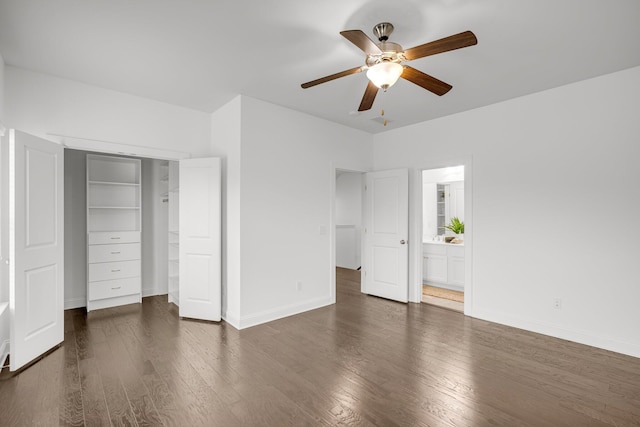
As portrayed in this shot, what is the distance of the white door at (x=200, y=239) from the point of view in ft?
12.9

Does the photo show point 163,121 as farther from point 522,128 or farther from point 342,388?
point 522,128

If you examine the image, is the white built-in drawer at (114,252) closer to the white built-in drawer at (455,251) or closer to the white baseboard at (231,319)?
the white baseboard at (231,319)

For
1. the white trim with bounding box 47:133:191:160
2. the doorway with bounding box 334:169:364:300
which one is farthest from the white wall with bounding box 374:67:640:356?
the white trim with bounding box 47:133:191:160

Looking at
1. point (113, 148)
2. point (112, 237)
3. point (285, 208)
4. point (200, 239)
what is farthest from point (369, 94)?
point (112, 237)

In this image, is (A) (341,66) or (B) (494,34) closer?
(B) (494,34)

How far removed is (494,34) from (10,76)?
14.6 ft

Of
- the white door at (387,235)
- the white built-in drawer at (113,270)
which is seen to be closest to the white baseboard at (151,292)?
the white built-in drawer at (113,270)

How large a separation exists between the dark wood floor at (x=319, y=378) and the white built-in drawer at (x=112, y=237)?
1.07 m

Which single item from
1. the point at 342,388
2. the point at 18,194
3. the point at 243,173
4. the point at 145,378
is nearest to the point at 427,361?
the point at 342,388

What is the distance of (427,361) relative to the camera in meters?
2.91

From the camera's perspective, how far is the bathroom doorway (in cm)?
535

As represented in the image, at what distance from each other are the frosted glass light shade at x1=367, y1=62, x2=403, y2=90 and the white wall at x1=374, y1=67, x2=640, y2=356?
94.1 inches

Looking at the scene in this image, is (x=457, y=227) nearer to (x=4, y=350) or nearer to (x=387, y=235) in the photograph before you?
(x=387, y=235)

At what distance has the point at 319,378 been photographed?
103 inches
